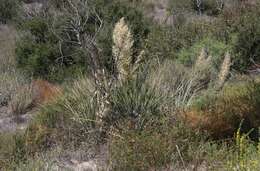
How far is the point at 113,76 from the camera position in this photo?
7371 millimetres

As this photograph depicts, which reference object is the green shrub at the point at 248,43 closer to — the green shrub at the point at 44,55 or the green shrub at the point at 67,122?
the green shrub at the point at 44,55

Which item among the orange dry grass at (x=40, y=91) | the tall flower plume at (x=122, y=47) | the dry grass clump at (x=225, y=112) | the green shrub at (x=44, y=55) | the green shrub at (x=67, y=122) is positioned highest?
the tall flower plume at (x=122, y=47)

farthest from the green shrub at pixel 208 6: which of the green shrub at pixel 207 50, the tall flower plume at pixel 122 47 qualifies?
the tall flower plume at pixel 122 47

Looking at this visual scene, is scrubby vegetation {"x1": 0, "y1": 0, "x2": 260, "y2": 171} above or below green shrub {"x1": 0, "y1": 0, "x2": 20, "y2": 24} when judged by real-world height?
above

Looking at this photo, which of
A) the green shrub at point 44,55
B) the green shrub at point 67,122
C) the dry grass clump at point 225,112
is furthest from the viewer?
the green shrub at point 44,55

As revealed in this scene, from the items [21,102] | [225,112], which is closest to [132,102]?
[225,112]

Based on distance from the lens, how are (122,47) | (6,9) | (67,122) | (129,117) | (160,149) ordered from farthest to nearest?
(6,9) < (67,122) < (129,117) < (122,47) < (160,149)

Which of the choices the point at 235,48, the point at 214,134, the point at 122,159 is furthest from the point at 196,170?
the point at 235,48

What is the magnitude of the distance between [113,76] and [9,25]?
15.9 m

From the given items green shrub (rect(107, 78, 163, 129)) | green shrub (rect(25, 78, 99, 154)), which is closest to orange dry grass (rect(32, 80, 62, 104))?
green shrub (rect(25, 78, 99, 154))

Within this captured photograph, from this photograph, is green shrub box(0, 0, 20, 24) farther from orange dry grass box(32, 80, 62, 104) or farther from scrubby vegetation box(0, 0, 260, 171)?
orange dry grass box(32, 80, 62, 104)

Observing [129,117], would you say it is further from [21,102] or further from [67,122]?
[21,102]

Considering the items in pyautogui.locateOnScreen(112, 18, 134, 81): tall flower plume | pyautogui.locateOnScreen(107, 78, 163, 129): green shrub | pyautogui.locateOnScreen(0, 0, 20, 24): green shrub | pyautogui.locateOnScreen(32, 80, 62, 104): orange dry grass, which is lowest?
pyautogui.locateOnScreen(0, 0, 20, 24): green shrub

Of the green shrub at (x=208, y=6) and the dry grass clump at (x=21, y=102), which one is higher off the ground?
the dry grass clump at (x=21, y=102)
